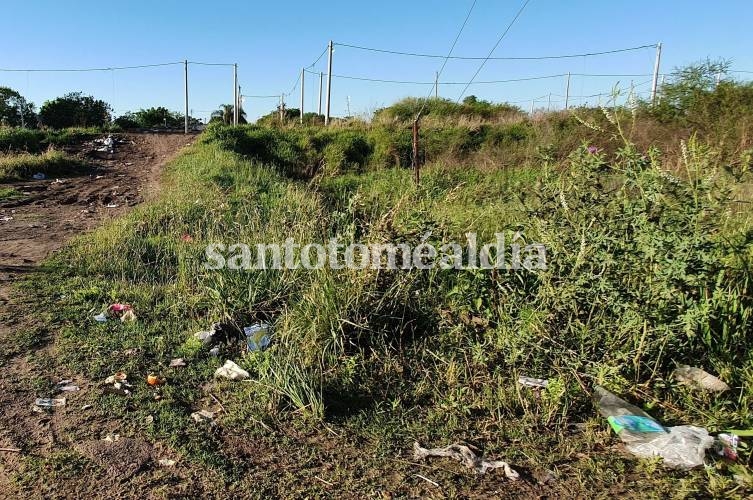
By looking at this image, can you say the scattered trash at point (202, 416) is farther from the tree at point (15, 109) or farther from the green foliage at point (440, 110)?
the tree at point (15, 109)

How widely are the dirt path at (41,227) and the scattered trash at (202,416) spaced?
1.53ft

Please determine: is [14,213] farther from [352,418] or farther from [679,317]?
[679,317]

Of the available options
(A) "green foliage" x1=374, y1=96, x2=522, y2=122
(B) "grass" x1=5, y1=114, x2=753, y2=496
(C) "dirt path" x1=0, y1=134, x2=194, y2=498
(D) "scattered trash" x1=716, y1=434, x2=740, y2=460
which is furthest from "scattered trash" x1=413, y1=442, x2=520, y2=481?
(A) "green foliage" x1=374, y1=96, x2=522, y2=122

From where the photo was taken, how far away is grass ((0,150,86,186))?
8727 millimetres

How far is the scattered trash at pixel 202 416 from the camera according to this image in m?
2.34

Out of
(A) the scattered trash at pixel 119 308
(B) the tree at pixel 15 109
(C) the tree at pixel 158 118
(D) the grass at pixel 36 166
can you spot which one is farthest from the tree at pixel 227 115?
(A) the scattered trash at pixel 119 308

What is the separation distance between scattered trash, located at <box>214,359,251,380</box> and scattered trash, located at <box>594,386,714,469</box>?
1.72 metres

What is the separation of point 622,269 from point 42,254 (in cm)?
463

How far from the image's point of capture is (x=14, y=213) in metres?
6.36

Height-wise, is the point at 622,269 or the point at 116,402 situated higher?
the point at 622,269

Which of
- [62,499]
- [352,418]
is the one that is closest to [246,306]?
[352,418]

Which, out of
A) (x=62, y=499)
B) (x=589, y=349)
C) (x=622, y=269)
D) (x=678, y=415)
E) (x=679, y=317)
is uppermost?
(x=622, y=269)

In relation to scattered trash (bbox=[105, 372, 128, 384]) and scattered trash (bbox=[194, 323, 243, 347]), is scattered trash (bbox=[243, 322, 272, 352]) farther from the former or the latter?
scattered trash (bbox=[105, 372, 128, 384])

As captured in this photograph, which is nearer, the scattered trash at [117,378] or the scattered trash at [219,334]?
the scattered trash at [117,378]
